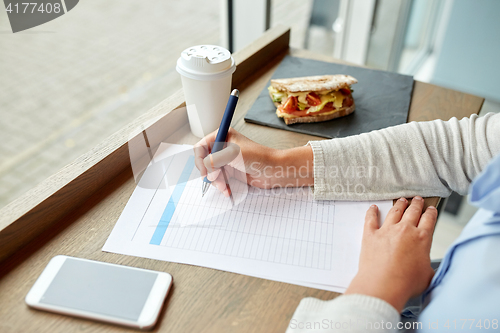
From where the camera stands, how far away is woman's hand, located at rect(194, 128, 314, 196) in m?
0.67

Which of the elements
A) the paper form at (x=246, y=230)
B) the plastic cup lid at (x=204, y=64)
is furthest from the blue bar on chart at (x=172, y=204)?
the plastic cup lid at (x=204, y=64)

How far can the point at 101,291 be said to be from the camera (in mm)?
484

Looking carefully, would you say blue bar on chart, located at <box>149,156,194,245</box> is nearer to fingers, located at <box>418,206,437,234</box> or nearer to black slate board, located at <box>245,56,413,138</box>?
black slate board, located at <box>245,56,413,138</box>

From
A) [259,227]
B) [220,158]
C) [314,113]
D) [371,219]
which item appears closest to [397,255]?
[371,219]

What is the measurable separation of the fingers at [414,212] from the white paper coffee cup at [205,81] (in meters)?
0.41

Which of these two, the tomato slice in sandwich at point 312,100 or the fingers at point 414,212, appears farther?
the tomato slice in sandwich at point 312,100

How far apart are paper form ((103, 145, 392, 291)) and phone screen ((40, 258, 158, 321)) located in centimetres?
4

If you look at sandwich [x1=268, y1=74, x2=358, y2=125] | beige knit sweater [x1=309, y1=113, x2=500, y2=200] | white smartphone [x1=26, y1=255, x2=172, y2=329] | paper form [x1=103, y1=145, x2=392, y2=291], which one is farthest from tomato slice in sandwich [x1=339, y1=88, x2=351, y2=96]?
white smartphone [x1=26, y1=255, x2=172, y2=329]

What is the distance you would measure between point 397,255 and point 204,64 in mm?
462

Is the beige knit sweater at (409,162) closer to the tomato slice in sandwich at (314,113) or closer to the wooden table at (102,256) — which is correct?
the wooden table at (102,256)

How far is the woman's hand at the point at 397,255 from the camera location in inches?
19.1

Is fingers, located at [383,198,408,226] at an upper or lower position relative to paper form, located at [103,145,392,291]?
upper

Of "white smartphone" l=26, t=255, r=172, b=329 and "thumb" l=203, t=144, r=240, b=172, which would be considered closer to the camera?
"white smartphone" l=26, t=255, r=172, b=329

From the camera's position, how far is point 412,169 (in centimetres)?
67
